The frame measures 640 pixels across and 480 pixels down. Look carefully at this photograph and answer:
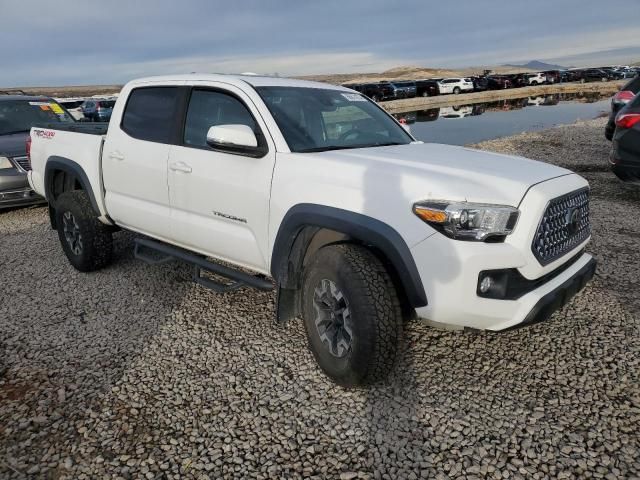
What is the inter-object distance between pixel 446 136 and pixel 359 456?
17216mm

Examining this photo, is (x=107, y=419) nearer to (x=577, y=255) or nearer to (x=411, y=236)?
(x=411, y=236)

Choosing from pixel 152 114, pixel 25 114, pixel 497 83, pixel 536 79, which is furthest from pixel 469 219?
pixel 536 79

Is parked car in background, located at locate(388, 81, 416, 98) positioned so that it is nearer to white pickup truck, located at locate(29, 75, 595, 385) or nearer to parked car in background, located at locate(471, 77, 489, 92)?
parked car in background, located at locate(471, 77, 489, 92)

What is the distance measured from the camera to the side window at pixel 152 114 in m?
3.98

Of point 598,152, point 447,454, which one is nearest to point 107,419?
point 447,454

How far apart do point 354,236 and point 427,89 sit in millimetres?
41927

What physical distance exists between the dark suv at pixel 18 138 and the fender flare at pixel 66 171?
2.46m

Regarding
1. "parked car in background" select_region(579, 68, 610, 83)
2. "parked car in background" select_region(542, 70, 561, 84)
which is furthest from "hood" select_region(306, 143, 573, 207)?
"parked car in background" select_region(579, 68, 610, 83)

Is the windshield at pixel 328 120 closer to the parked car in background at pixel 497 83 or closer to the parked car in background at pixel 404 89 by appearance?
the parked car in background at pixel 404 89

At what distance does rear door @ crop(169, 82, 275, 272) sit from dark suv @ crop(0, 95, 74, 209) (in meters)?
4.80

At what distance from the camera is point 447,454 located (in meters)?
2.47

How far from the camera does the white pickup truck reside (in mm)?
2547

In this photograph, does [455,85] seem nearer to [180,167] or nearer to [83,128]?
[83,128]

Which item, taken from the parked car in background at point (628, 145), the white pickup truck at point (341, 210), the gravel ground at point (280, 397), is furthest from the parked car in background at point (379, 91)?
the gravel ground at point (280, 397)
